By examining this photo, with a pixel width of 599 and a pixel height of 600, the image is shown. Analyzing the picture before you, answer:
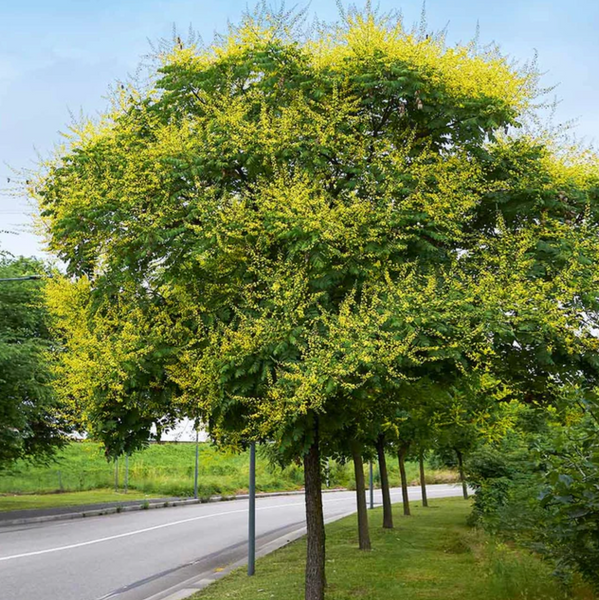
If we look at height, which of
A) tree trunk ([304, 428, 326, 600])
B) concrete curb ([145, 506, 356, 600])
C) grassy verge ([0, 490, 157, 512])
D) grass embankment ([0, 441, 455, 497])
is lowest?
concrete curb ([145, 506, 356, 600])

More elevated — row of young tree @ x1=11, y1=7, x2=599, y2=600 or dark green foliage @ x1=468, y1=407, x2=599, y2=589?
row of young tree @ x1=11, y1=7, x2=599, y2=600

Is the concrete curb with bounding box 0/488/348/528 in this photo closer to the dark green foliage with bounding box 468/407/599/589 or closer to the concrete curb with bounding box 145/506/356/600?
the concrete curb with bounding box 145/506/356/600

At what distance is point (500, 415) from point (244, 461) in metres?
46.8

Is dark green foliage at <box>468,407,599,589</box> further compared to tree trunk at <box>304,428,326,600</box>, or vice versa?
tree trunk at <box>304,428,326,600</box>

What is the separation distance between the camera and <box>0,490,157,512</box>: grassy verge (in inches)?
1252

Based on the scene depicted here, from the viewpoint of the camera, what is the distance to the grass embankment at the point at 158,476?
4378cm

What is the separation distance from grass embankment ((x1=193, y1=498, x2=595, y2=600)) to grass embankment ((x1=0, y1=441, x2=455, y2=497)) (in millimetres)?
21449

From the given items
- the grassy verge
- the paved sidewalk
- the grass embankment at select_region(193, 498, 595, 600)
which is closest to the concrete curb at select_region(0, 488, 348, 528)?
the paved sidewalk

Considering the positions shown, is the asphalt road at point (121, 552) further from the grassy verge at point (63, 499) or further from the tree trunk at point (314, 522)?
the grassy verge at point (63, 499)

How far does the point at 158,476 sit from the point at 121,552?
33046 millimetres

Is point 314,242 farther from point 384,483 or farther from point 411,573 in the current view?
point 384,483

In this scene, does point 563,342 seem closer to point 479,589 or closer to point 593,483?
point 593,483

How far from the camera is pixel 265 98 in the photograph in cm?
998

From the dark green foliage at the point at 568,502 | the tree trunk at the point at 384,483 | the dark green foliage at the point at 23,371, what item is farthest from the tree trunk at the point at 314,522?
the dark green foliage at the point at 23,371
